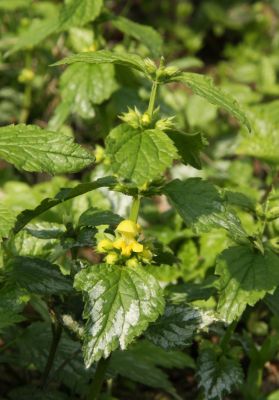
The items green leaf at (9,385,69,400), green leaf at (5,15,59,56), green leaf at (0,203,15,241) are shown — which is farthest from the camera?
green leaf at (5,15,59,56)

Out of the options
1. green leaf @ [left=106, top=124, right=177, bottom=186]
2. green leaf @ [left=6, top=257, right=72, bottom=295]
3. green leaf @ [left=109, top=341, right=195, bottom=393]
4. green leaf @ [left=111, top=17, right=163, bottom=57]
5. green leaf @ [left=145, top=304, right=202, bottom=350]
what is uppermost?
green leaf @ [left=106, top=124, right=177, bottom=186]

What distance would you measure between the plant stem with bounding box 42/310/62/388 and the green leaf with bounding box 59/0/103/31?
1.02 metres

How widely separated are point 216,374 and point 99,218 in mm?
537

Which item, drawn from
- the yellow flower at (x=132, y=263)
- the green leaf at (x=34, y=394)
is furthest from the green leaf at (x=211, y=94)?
the green leaf at (x=34, y=394)

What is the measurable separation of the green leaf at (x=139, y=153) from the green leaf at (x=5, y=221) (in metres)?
0.22

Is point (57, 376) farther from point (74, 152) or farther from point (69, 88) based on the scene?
point (69, 88)

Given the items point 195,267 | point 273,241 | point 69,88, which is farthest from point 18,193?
point 273,241

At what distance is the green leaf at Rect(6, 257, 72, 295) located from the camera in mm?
1611

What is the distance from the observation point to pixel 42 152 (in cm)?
141

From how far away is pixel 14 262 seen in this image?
170cm

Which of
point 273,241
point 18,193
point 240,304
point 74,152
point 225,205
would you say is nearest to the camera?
point 74,152

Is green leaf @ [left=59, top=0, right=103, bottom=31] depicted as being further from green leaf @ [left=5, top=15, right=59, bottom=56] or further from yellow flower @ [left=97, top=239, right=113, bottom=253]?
yellow flower @ [left=97, top=239, right=113, bottom=253]

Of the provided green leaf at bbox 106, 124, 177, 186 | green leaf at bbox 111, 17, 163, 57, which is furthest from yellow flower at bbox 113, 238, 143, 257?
green leaf at bbox 111, 17, 163, 57

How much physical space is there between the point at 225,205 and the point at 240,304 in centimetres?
27
